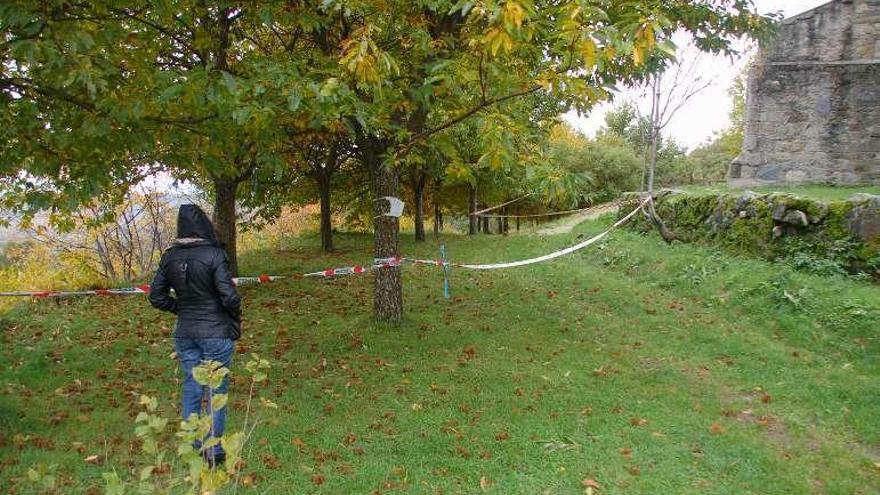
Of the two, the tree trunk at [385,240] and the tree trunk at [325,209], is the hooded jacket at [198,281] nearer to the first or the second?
the tree trunk at [385,240]

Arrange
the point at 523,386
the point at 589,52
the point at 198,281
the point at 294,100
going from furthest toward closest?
the point at 523,386 < the point at 198,281 < the point at 294,100 < the point at 589,52

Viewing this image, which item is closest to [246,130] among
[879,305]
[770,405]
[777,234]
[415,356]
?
[415,356]

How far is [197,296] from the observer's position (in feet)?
13.5

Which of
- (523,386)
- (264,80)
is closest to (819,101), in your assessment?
(523,386)

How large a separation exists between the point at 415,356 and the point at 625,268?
5.94 m

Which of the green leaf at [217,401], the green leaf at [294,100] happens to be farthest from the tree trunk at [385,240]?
the green leaf at [217,401]

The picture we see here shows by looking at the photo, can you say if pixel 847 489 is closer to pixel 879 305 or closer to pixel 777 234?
pixel 879 305

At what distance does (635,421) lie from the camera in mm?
5023

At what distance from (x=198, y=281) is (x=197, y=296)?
109 millimetres

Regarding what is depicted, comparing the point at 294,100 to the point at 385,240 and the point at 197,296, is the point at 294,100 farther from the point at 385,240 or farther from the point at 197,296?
the point at 385,240

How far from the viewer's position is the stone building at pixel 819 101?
34.8 ft

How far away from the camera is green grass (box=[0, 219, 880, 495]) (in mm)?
4273

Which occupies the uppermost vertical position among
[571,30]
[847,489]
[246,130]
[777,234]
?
[571,30]

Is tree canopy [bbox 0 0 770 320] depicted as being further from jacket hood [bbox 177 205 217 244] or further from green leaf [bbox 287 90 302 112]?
jacket hood [bbox 177 205 217 244]
